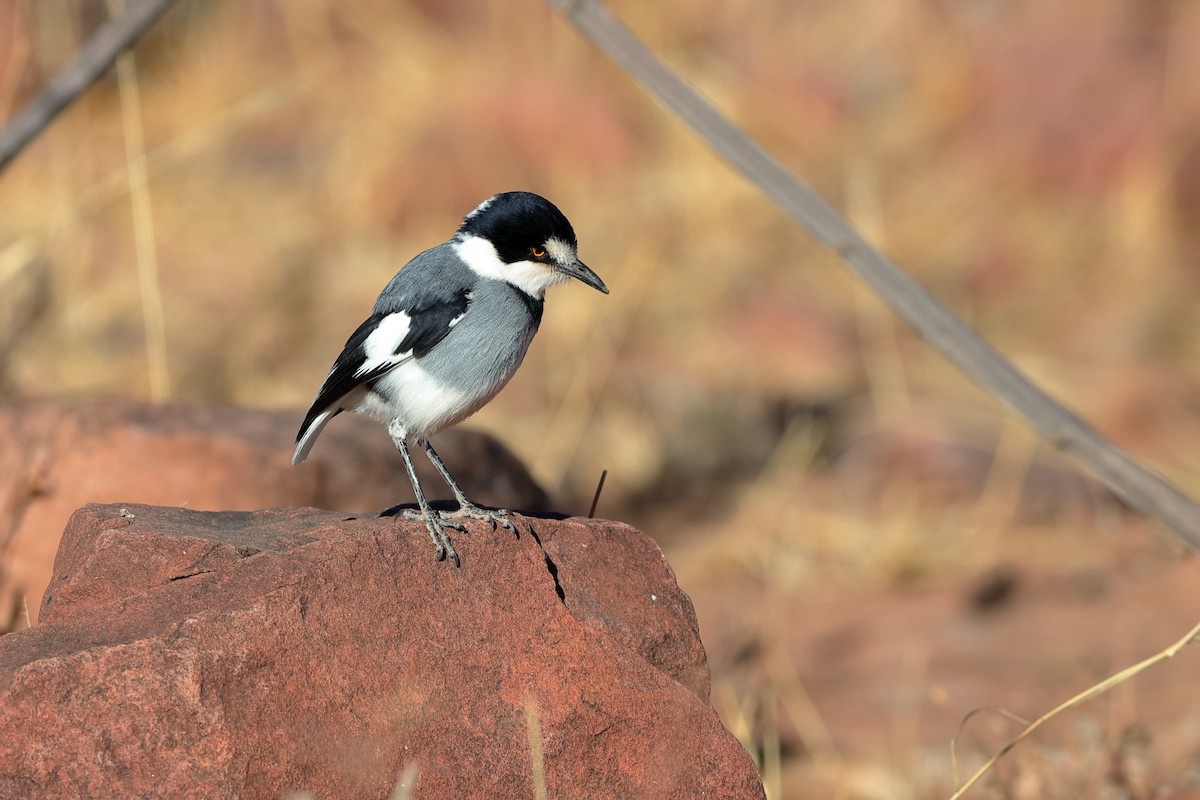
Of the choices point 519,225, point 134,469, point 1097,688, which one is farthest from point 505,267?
point 1097,688

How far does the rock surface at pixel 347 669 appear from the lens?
2.56m

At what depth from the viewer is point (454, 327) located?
3.76 metres

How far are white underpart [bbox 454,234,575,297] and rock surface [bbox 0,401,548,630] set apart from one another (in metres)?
0.97

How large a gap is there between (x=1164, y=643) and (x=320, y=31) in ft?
33.2

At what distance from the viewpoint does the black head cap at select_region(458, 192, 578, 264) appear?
390 centimetres

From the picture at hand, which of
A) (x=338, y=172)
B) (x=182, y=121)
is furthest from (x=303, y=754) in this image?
(x=182, y=121)

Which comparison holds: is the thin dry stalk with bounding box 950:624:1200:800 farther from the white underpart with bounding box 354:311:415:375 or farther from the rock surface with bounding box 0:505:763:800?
the white underpart with bounding box 354:311:415:375

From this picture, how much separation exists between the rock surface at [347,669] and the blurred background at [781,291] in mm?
1524

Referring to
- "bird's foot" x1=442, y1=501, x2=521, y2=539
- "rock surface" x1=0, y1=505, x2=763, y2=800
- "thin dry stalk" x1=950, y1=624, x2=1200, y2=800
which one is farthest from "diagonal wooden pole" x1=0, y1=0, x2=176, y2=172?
"thin dry stalk" x1=950, y1=624, x2=1200, y2=800

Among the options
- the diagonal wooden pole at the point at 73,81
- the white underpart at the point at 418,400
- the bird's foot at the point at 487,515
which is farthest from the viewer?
the diagonal wooden pole at the point at 73,81

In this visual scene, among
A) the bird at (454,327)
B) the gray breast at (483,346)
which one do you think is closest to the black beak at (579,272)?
the bird at (454,327)

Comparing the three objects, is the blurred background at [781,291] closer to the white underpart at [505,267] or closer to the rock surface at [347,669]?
the white underpart at [505,267]

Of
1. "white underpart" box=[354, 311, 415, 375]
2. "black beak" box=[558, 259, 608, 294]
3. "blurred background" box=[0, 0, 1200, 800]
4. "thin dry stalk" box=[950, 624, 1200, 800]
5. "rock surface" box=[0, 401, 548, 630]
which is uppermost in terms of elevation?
"white underpart" box=[354, 311, 415, 375]

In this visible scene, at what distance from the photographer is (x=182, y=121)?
11.8m
